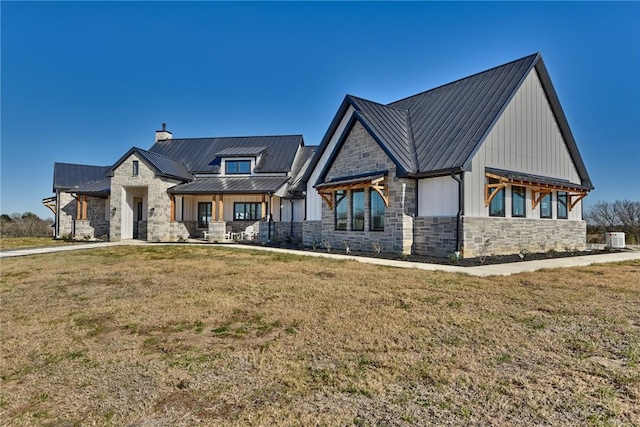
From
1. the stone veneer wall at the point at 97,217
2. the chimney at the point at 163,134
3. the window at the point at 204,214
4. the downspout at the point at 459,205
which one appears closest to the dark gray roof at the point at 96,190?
the stone veneer wall at the point at 97,217

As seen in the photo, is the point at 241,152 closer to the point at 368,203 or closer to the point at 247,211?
the point at 247,211

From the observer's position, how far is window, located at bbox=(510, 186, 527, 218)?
14312 mm

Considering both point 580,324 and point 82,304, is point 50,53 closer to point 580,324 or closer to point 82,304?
point 82,304

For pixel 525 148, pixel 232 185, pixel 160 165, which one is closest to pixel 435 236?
pixel 525 148

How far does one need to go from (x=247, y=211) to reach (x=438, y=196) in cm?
1510

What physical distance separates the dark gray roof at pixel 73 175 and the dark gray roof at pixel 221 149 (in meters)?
6.02

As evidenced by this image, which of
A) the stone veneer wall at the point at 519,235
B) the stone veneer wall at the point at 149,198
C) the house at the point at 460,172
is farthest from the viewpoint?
the stone veneer wall at the point at 149,198

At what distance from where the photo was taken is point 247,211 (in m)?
24.8

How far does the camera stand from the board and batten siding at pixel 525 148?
13.0 meters

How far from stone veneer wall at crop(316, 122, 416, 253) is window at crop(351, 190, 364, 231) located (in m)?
0.19

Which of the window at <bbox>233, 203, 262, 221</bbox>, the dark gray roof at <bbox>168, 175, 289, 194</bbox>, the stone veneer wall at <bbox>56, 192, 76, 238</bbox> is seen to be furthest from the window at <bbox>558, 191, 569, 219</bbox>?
the stone veneer wall at <bbox>56, 192, 76, 238</bbox>

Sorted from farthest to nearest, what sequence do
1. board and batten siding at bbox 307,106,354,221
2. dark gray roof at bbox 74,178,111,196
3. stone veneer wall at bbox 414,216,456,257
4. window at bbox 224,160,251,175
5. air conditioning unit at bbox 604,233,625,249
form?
window at bbox 224,160,251,175 → dark gray roof at bbox 74,178,111,196 → air conditioning unit at bbox 604,233,625,249 → board and batten siding at bbox 307,106,354,221 → stone veneer wall at bbox 414,216,456,257

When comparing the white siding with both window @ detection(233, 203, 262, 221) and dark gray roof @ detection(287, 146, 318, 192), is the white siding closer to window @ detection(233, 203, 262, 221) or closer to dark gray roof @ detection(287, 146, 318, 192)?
dark gray roof @ detection(287, 146, 318, 192)

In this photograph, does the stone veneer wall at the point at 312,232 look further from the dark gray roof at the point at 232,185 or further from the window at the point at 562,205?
the window at the point at 562,205
